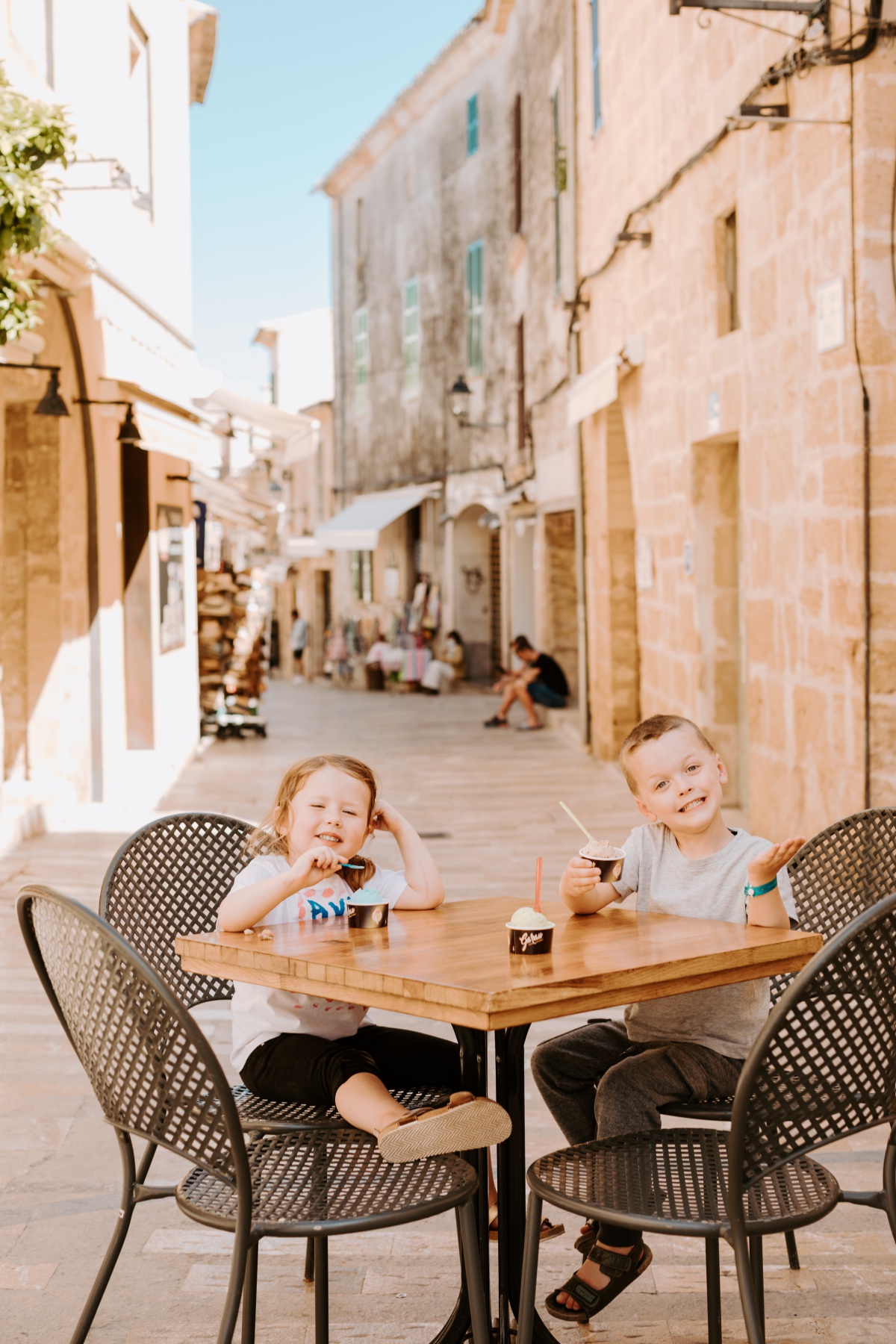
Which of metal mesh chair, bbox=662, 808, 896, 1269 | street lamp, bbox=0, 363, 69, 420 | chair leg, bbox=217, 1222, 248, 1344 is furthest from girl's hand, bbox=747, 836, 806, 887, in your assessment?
street lamp, bbox=0, 363, 69, 420

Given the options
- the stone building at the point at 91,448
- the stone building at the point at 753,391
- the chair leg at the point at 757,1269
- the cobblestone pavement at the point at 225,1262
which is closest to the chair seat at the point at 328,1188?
the chair leg at the point at 757,1269

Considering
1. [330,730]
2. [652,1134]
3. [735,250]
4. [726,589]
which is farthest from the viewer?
[330,730]

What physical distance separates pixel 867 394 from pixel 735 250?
3044mm

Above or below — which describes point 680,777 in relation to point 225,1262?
above

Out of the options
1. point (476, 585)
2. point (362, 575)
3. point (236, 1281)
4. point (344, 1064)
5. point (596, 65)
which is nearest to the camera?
point (236, 1281)

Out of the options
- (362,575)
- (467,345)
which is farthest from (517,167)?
(362,575)

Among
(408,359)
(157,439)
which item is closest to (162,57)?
(157,439)

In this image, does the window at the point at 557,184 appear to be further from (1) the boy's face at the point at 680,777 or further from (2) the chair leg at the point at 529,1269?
(2) the chair leg at the point at 529,1269

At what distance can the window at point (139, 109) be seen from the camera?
1184 cm

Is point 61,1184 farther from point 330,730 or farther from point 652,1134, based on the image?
point 330,730

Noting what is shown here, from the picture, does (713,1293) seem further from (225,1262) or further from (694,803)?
(225,1262)

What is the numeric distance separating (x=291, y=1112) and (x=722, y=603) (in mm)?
7520

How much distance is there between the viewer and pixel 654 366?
36.9 ft

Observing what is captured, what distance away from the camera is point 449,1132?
2.49 metres
